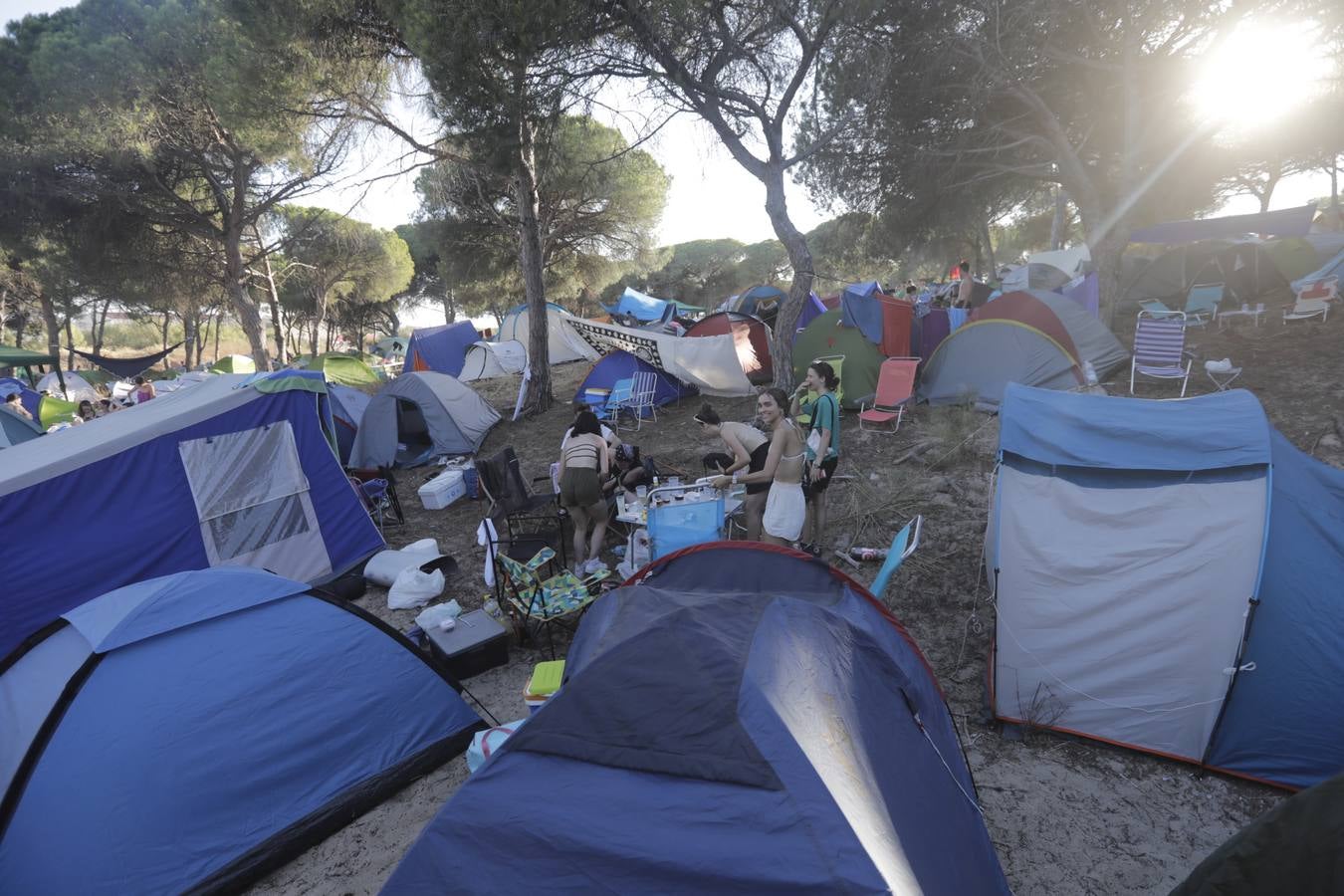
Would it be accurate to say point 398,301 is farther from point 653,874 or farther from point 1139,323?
point 653,874

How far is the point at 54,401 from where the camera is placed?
13.4 meters

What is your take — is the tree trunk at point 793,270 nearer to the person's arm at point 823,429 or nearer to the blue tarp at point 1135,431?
the person's arm at point 823,429

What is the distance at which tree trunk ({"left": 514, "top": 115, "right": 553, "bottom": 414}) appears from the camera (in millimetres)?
10453

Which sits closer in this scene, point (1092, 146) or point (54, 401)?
point (1092, 146)

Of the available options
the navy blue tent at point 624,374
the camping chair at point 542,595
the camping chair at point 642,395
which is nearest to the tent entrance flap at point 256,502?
the camping chair at point 542,595

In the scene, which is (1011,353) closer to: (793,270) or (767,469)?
(793,270)

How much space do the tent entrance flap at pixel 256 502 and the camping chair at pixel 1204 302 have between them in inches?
552

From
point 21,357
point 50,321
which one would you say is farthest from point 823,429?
point 50,321

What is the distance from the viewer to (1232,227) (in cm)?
1445

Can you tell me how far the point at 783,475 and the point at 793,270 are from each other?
4586 mm

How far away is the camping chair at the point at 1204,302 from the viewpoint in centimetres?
1145

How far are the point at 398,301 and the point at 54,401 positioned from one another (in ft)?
73.7

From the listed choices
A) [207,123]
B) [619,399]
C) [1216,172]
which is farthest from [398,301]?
[1216,172]

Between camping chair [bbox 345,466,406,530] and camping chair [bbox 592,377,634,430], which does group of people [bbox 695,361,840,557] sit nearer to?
camping chair [bbox 345,466,406,530]
